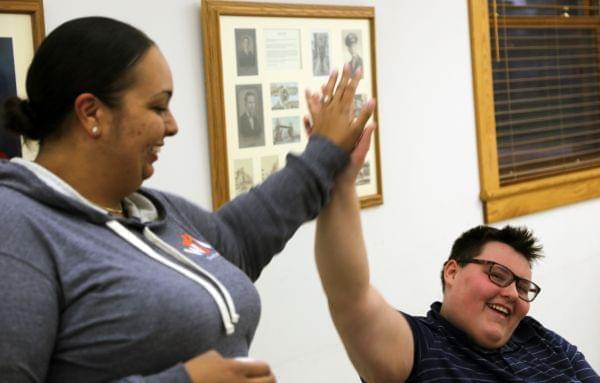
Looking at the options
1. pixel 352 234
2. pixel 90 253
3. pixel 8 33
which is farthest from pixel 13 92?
pixel 90 253

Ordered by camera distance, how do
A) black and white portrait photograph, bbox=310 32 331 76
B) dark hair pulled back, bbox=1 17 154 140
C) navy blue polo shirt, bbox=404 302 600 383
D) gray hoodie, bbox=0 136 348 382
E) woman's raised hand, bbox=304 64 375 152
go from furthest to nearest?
black and white portrait photograph, bbox=310 32 331 76 < navy blue polo shirt, bbox=404 302 600 383 < woman's raised hand, bbox=304 64 375 152 < dark hair pulled back, bbox=1 17 154 140 < gray hoodie, bbox=0 136 348 382

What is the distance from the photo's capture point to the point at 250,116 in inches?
104

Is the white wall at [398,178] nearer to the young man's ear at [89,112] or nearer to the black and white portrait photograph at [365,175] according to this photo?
the black and white portrait photograph at [365,175]

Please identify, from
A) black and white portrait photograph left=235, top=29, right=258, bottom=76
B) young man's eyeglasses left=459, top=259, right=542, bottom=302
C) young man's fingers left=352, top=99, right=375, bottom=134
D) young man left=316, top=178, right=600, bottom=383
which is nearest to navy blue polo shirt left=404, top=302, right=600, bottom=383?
young man left=316, top=178, right=600, bottom=383

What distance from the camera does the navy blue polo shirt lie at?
75.2 inches

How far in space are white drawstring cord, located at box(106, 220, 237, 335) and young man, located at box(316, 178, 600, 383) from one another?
40 cm

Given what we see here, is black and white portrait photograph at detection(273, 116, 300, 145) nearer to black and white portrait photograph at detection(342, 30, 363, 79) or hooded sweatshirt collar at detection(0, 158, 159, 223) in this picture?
black and white portrait photograph at detection(342, 30, 363, 79)

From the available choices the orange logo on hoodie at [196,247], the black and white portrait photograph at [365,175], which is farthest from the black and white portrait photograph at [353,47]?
the orange logo on hoodie at [196,247]

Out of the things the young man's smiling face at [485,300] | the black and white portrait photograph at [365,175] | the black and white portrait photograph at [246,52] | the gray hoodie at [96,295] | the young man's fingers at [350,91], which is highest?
the black and white portrait photograph at [246,52]

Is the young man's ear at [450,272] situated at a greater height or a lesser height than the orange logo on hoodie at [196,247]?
lesser

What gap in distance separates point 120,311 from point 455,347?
114 cm

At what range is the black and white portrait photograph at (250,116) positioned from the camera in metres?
2.61

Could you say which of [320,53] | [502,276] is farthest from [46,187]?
[320,53]

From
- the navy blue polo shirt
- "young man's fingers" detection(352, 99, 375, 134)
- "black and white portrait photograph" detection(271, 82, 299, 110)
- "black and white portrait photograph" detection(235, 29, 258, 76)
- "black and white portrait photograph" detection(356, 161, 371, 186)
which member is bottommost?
the navy blue polo shirt
